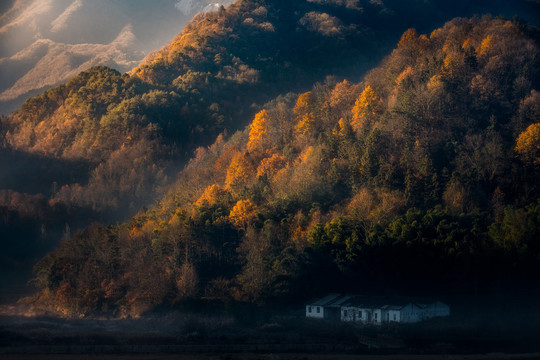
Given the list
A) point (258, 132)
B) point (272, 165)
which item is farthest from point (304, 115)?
point (272, 165)

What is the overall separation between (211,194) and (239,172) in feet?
20.8

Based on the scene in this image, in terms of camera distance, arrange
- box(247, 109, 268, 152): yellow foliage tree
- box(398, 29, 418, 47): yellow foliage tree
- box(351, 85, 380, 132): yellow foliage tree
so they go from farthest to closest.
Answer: box(398, 29, 418, 47): yellow foliage tree → box(247, 109, 268, 152): yellow foliage tree → box(351, 85, 380, 132): yellow foliage tree

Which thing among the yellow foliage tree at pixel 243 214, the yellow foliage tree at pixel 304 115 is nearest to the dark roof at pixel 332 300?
the yellow foliage tree at pixel 243 214

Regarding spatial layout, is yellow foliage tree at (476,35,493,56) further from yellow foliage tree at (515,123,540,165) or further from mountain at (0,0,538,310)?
mountain at (0,0,538,310)

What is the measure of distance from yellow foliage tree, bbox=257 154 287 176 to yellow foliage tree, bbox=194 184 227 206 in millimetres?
5140

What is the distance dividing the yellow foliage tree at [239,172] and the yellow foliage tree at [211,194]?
7.85ft

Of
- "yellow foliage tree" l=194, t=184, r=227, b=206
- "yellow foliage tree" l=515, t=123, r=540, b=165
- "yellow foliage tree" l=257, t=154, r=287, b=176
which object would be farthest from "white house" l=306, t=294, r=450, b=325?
"yellow foliage tree" l=257, t=154, r=287, b=176

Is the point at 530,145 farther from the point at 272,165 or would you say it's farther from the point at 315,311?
the point at 272,165

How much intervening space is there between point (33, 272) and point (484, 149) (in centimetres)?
4858

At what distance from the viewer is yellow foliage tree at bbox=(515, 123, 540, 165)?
6284cm

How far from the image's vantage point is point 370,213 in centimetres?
5878

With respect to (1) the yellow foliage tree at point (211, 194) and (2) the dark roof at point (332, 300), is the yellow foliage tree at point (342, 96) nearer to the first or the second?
(1) the yellow foliage tree at point (211, 194)

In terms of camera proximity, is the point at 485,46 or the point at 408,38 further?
the point at 408,38

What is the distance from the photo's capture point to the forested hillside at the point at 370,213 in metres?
53.2
